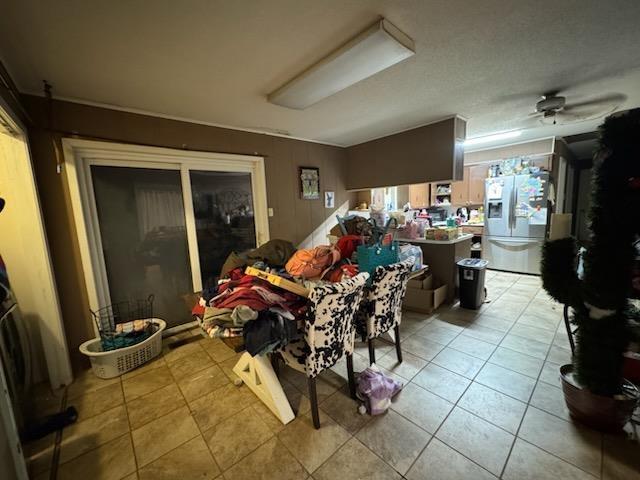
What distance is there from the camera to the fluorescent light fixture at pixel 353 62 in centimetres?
140

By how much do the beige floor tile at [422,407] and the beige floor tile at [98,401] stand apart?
2.06 meters

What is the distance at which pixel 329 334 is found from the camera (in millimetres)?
1556

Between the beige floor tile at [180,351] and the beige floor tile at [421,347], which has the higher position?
the beige floor tile at [421,347]

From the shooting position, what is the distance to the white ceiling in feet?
4.08

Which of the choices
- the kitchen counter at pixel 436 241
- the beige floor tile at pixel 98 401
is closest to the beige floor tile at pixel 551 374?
the kitchen counter at pixel 436 241

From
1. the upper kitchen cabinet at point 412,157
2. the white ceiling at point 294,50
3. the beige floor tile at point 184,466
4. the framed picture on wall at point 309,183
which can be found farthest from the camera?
the framed picture on wall at point 309,183

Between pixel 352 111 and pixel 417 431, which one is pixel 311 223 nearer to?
pixel 352 111

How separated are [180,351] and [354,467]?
1986mm

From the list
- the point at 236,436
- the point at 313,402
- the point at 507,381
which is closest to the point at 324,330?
the point at 313,402

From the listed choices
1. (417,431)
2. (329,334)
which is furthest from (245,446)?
(417,431)

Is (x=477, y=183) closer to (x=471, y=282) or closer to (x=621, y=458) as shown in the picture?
(x=471, y=282)

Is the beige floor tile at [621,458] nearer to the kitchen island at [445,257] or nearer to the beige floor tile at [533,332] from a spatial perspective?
the beige floor tile at [533,332]

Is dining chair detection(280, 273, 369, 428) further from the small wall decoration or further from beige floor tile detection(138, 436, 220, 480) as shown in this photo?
the small wall decoration

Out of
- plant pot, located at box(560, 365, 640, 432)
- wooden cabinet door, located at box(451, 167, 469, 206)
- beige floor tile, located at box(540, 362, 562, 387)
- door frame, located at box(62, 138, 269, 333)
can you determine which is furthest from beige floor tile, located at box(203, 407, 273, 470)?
wooden cabinet door, located at box(451, 167, 469, 206)
